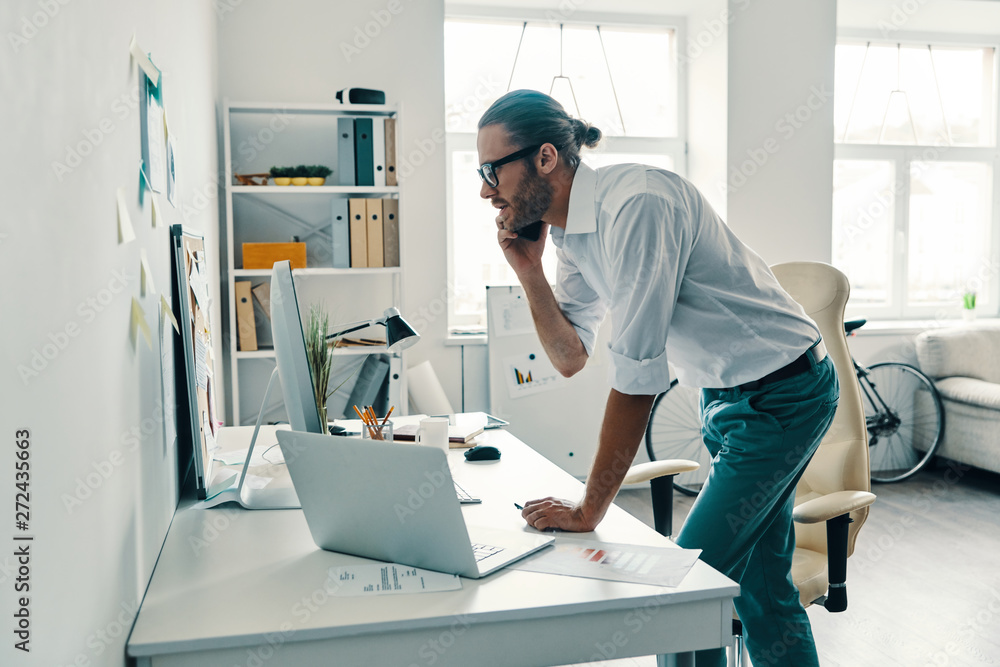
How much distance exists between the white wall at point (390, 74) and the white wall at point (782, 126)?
1.58 meters

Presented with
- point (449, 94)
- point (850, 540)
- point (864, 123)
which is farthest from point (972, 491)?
point (449, 94)

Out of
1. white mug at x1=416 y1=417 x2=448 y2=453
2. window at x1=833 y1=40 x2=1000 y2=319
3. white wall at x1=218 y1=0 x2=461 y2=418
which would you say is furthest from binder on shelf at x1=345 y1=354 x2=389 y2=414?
window at x1=833 y1=40 x2=1000 y2=319

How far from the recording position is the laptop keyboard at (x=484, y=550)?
1.12 meters

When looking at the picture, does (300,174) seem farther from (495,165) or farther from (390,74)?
(495,165)

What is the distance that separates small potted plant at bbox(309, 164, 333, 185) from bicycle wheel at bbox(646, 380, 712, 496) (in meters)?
2.13

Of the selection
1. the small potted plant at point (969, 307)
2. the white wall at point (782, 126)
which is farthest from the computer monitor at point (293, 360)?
the small potted plant at point (969, 307)

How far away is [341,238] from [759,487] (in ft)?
7.90

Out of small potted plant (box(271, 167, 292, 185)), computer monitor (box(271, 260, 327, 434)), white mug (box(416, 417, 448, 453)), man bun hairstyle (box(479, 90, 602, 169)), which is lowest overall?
white mug (box(416, 417, 448, 453))

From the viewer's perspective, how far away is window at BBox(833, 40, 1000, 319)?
15.8ft

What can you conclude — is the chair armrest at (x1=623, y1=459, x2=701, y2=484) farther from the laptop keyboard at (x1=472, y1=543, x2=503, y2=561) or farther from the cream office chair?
the laptop keyboard at (x1=472, y1=543, x2=503, y2=561)

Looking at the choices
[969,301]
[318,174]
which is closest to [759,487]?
[318,174]

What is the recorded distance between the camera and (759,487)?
4.63 ft

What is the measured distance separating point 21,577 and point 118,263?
47 centimetres

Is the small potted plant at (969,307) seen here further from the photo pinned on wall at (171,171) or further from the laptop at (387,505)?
the photo pinned on wall at (171,171)
